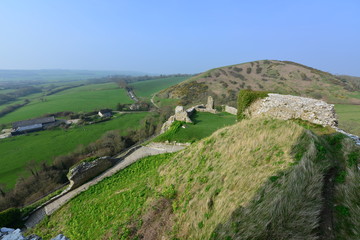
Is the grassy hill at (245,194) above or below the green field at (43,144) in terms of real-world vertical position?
above

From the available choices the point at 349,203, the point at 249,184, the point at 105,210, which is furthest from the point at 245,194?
the point at 105,210

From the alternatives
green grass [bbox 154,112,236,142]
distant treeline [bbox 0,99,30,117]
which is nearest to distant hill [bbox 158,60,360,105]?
green grass [bbox 154,112,236,142]

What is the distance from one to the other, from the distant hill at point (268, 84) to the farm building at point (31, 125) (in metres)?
40.7

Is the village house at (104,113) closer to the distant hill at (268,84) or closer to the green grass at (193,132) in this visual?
the distant hill at (268,84)

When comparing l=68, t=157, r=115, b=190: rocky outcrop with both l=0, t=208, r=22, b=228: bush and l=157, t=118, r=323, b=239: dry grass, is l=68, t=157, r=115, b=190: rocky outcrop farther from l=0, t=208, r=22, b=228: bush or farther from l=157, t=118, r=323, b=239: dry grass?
l=157, t=118, r=323, b=239: dry grass

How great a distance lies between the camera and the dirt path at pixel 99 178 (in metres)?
12.2

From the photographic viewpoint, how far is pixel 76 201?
1216 cm

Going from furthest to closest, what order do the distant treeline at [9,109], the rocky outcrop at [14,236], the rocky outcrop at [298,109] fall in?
the distant treeline at [9,109] → the rocky outcrop at [298,109] → the rocky outcrop at [14,236]

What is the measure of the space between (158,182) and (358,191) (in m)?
8.18

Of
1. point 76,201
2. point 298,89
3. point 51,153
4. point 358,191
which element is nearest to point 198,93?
point 298,89

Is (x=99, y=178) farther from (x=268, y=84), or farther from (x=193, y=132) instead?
(x=268, y=84)

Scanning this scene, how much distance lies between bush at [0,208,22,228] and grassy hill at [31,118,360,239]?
298cm

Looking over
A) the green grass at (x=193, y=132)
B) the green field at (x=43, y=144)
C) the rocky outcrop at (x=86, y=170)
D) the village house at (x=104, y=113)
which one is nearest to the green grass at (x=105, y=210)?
the rocky outcrop at (x=86, y=170)

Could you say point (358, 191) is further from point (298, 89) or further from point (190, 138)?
point (298, 89)
